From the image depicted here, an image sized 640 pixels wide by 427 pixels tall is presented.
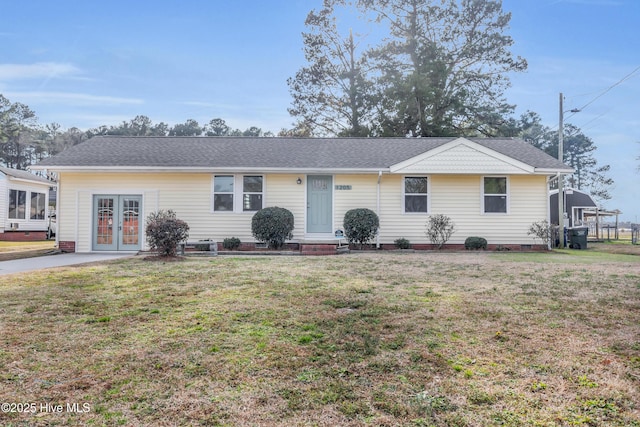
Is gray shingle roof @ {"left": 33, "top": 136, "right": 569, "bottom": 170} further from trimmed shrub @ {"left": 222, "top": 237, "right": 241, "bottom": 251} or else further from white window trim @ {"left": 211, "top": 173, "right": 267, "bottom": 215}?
trimmed shrub @ {"left": 222, "top": 237, "right": 241, "bottom": 251}

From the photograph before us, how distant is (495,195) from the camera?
13375 mm

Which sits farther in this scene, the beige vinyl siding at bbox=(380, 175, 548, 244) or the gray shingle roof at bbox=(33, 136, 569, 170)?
the beige vinyl siding at bbox=(380, 175, 548, 244)

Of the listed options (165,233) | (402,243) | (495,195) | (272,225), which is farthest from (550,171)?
(165,233)

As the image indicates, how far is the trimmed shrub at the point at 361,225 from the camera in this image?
12.5 meters

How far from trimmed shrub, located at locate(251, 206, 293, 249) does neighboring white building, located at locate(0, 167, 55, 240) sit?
50.7ft

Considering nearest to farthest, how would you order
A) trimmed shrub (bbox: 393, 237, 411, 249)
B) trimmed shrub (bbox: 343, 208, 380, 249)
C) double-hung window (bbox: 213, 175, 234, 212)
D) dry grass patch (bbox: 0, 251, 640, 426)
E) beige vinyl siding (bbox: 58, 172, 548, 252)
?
dry grass patch (bbox: 0, 251, 640, 426)
trimmed shrub (bbox: 343, 208, 380, 249)
trimmed shrub (bbox: 393, 237, 411, 249)
beige vinyl siding (bbox: 58, 172, 548, 252)
double-hung window (bbox: 213, 175, 234, 212)

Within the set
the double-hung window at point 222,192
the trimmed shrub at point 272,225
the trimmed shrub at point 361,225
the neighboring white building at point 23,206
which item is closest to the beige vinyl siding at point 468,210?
the trimmed shrub at point 361,225

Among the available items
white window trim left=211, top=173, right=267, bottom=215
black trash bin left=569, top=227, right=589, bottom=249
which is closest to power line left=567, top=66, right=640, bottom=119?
black trash bin left=569, top=227, right=589, bottom=249

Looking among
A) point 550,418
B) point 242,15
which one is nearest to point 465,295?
A: point 550,418

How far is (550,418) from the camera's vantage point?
2.23 meters

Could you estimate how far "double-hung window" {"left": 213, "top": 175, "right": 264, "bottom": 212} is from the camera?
13.3m

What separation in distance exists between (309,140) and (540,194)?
915 cm

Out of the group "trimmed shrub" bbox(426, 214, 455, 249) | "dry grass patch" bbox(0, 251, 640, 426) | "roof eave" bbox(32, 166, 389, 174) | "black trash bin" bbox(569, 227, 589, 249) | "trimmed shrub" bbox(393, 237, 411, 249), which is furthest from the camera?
"black trash bin" bbox(569, 227, 589, 249)

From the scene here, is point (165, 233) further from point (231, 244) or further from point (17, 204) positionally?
point (17, 204)
